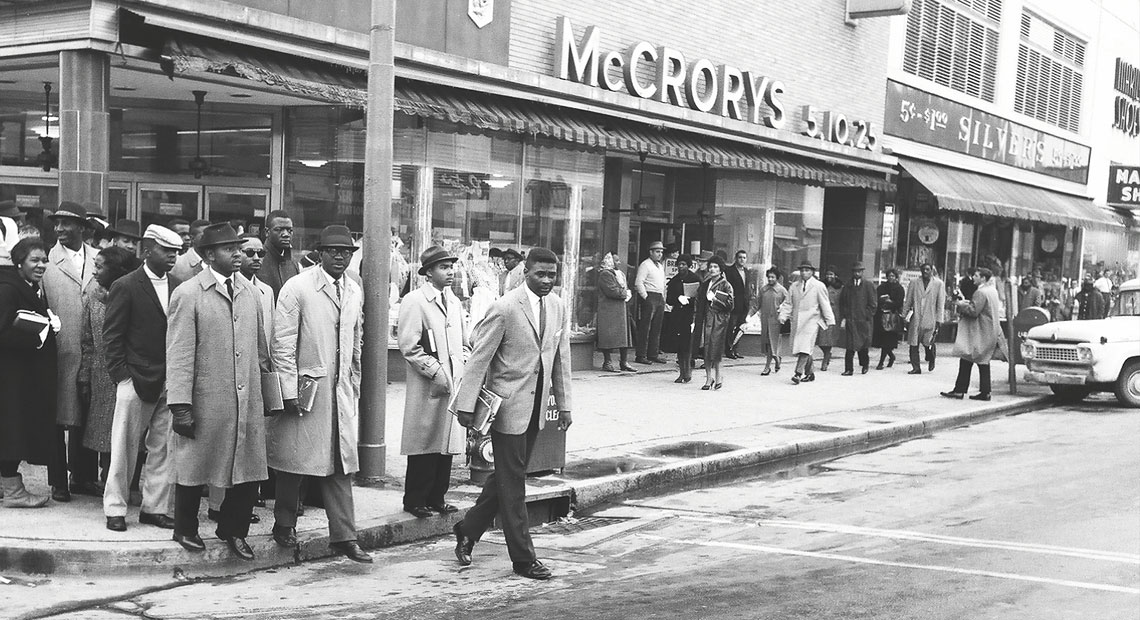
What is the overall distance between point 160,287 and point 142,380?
62 cm

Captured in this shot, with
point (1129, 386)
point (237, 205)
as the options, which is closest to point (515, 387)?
point (237, 205)

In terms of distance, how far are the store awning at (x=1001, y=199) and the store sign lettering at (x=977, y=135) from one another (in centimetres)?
58

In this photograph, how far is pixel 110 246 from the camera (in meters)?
7.73

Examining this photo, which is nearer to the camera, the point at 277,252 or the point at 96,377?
the point at 96,377

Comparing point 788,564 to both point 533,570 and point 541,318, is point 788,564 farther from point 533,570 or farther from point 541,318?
point 541,318

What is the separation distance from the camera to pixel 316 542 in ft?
24.2

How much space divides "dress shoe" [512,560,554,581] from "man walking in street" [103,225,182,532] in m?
2.28

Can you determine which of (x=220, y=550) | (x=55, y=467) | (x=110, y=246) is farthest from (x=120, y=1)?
(x=220, y=550)

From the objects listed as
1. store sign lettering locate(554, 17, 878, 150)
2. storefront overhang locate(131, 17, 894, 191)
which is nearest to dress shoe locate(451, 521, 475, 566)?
Result: storefront overhang locate(131, 17, 894, 191)

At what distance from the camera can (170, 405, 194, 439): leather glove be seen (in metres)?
6.65

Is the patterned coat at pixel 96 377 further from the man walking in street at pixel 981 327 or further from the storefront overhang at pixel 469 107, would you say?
the man walking in street at pixel 981 327

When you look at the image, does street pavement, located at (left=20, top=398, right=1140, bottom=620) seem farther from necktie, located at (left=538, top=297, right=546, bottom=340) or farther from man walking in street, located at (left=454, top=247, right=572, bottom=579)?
necktie, located at (left=538, top=297, right=546, bottom=340)

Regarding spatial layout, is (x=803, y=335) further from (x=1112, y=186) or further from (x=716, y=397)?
(x=1112, y=186)

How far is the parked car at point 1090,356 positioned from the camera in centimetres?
1700
